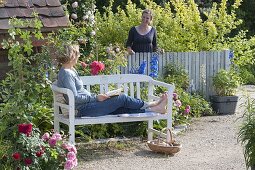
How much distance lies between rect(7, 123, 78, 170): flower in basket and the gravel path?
93cm

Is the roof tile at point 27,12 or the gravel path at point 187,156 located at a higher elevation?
A: the roof tile at point 27,12

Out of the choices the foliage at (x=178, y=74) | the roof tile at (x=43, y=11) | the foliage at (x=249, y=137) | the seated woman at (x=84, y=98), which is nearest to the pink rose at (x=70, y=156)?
the seated woman at (x=84, y=98)

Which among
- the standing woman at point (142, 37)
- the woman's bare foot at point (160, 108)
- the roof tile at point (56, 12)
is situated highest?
the roof tile at point (56, 12)

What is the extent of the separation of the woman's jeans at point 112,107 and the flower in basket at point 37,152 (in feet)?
4.48

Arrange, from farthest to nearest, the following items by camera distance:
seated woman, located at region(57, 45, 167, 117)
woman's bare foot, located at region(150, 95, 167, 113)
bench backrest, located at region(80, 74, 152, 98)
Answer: bench backrest, located at region(80, 74, 152, 98) < woman's bare foot, located at region(150, 95, 167, 113) < seated woman, located at region(57, 45, 167, 117)

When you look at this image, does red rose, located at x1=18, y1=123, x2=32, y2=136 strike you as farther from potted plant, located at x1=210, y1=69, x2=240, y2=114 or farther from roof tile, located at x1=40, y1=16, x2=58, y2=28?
potted plant, located at x1=210, y1=69, x2=240, y2=114

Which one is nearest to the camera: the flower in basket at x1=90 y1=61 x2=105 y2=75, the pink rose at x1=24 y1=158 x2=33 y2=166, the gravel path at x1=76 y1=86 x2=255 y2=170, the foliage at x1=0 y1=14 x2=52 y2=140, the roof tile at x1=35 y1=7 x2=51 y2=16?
the pink rose at x1=24 y1=158 x2=33 y2=166

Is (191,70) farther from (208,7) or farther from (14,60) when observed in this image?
(208,7)

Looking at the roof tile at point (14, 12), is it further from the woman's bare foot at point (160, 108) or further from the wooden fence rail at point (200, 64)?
the wooden fence rail at point (200, 64)

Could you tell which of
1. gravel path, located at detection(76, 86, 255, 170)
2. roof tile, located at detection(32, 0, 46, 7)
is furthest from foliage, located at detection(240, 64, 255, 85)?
roof tile, located at detection(32, 0, 46, 7)

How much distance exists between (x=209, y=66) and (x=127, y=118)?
3691mm

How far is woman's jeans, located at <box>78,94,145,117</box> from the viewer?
8039 millimetres

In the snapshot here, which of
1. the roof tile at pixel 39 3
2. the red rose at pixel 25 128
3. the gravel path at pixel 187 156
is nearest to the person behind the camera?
the red rose at pixel 25 128

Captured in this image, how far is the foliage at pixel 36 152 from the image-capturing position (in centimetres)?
632
